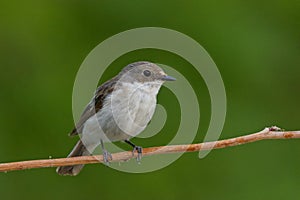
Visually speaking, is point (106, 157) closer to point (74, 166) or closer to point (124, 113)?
point (124, 113)

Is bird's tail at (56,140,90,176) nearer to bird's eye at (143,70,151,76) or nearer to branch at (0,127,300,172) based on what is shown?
bird's eye at (143,70,151,76)

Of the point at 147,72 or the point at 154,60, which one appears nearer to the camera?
the point at 147,72

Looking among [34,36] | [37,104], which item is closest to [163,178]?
[37,104]

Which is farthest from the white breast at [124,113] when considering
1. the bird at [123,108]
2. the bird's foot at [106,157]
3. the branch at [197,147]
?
the branch at [197,147]

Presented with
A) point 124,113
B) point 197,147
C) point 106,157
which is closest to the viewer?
point 197,147

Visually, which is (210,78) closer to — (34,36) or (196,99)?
(196,99)

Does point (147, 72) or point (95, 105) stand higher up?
point (147, 72)

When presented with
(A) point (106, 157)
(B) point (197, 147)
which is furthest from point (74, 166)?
(B) point (197, 147)

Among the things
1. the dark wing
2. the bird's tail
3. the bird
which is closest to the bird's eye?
the bird
